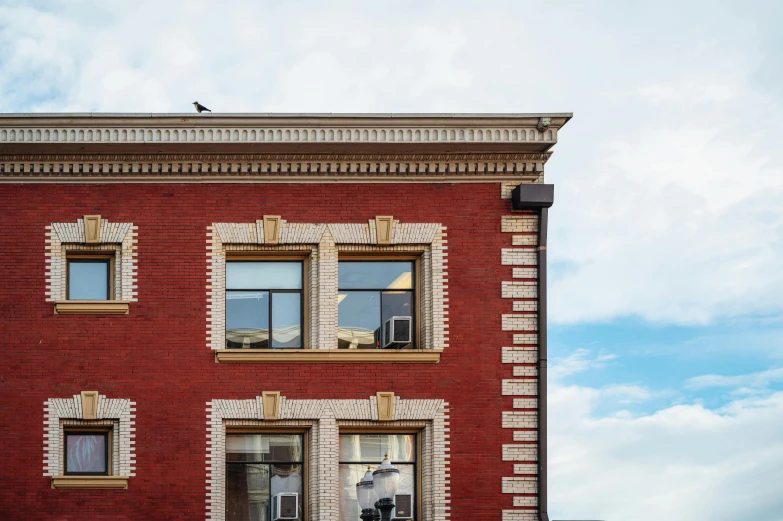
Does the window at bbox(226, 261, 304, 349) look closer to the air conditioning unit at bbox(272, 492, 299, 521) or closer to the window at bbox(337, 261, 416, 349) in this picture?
the window at bbox(337, 261, 416, 349)

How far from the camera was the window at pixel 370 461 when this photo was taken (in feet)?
73.3

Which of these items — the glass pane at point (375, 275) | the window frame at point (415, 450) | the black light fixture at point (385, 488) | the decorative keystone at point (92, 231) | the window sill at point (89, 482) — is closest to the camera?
the black light fixture at point (385, 488)

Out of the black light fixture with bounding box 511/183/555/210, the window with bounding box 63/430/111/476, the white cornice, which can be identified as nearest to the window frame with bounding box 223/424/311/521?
the window with bounding box 63/430/111/476

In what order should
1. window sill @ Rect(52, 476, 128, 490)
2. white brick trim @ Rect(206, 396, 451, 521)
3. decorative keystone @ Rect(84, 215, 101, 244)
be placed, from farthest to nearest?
decorative keystone @ Rect(84, 215, 101, 244) < white brick trim @ Rect(206, 396, 451, 521) < window sill @ Rect(52, 476, 128, 490)

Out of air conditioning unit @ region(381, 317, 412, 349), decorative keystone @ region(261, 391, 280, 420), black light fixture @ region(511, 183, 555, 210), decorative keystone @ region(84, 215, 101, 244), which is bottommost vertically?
decorative keystone @ region(261, 391, 280, 420)

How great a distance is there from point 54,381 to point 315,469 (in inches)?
187

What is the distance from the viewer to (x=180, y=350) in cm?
2238

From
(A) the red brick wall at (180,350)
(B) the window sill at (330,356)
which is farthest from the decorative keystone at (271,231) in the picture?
(B) the window sill at (330,356)

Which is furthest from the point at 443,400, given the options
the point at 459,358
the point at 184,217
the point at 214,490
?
the point at 184,217

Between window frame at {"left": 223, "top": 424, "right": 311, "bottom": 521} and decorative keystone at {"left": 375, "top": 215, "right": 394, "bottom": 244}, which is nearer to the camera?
window frame at {"left": 223, "top": 424, "right": 311, "bottom": 521}

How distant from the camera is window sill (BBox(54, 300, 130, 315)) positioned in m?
22.4

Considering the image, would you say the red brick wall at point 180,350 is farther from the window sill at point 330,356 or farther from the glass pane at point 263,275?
the glass pane at point 263,275

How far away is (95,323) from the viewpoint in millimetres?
22438

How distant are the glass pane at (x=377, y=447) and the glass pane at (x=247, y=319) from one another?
2.28m
